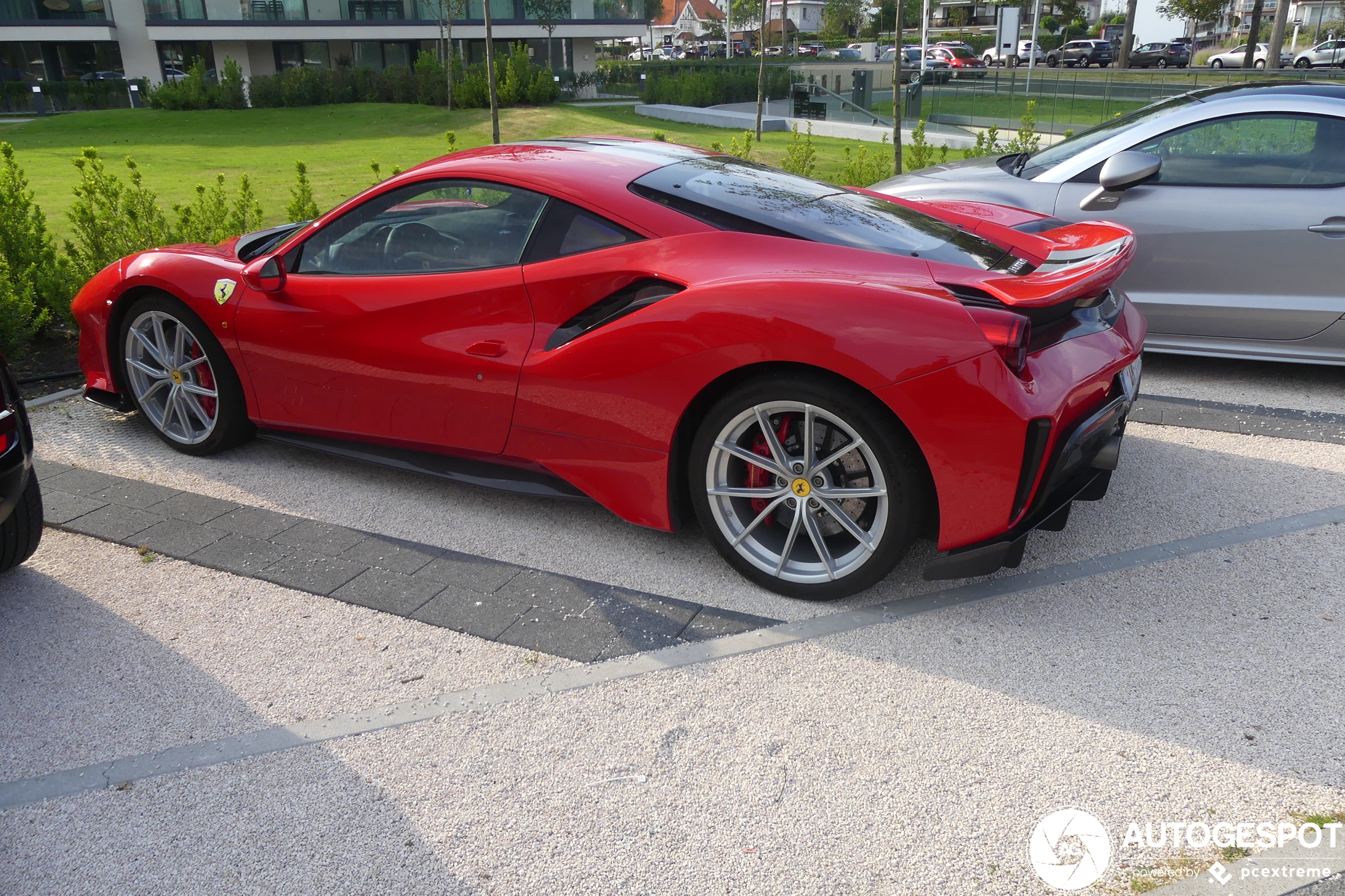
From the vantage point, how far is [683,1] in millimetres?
123812

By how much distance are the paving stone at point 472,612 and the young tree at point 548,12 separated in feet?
120

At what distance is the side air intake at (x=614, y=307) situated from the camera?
11.0 ft

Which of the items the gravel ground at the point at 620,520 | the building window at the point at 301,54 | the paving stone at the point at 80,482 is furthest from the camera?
the building window at the point at 301,54

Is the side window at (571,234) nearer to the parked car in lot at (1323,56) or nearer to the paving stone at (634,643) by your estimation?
the paving stone at (634,643)

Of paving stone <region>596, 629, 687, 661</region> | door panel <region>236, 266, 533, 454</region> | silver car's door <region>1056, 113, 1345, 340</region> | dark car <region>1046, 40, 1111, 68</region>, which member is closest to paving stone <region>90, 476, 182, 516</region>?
door panel <region>236, 266, 533, 454</region>

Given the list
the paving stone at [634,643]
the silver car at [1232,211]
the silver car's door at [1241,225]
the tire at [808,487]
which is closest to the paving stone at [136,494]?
the paving stone at [634,643]

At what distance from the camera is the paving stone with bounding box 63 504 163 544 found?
12.8 feet

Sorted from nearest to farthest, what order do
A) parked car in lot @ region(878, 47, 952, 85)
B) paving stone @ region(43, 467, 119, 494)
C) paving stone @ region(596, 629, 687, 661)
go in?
paving stone @ region(596, 629, 687, 661), paving stone @ region(43, 467, 119, 494), parked car in lot @ region(878, 47, 952, 85)

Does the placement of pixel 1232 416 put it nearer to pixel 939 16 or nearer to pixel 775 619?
pixel 775 619

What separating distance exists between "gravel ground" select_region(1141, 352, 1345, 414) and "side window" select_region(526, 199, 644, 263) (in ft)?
10.9

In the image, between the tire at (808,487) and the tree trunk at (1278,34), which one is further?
the tree trunk at (1278,34)

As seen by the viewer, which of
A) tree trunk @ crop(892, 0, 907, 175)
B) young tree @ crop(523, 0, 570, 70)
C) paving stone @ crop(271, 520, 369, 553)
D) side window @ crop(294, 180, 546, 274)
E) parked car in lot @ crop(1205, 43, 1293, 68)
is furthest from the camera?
parked car in lot @ crop(1205, 43, 1293, 68)

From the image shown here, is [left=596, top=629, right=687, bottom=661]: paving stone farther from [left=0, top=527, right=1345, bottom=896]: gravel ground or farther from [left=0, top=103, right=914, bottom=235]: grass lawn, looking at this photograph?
[left=0, top=103, right=914, bottom=235]: grass lawn

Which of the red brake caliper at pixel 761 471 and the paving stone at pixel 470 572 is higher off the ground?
the red brake caliper at pixel 761 471
